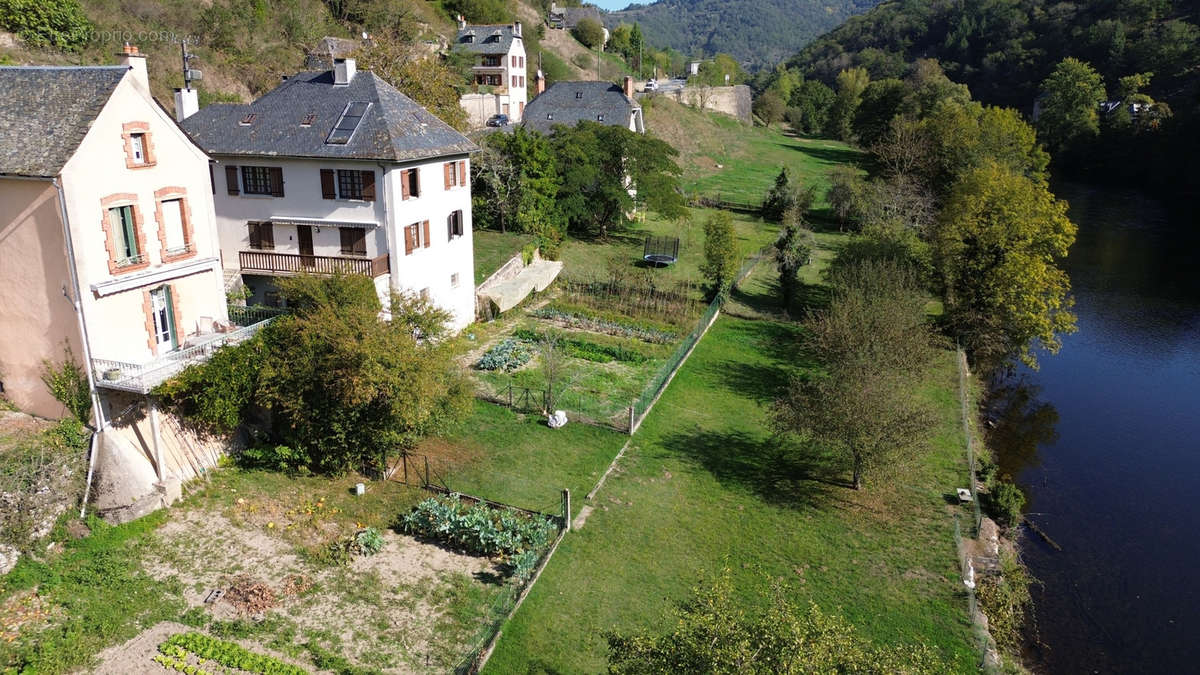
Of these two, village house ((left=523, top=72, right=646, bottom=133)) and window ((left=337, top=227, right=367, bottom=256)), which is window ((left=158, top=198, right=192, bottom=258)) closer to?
window ((left=337, top=227, right=367, bottom=256))

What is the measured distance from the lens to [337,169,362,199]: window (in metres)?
31.0

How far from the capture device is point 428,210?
3328 cm

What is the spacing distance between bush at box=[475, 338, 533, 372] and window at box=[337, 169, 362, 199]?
8.39m

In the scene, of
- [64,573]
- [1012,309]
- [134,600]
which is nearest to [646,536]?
[134,600]

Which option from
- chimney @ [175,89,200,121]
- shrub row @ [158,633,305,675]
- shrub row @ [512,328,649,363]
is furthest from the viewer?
chimney @ [175,89,200,121]

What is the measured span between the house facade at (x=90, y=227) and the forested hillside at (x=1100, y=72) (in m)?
102

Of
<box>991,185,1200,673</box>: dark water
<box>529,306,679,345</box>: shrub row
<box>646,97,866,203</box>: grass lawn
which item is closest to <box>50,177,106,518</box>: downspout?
<box>529,306,679,345</box>: shrub row

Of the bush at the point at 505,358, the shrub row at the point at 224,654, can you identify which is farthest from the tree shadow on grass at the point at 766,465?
the shrub row at the point at 224,654

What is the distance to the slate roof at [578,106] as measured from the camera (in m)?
68.0

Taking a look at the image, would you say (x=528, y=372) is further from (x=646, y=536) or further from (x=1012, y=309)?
(x=1012, y=309)

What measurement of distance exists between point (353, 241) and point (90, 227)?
37.1 feet

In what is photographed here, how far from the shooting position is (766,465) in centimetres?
2680

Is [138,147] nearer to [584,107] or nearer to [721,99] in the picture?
[584,107]

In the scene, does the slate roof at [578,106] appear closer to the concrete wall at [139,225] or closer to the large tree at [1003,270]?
the large tree at [1003,270]
